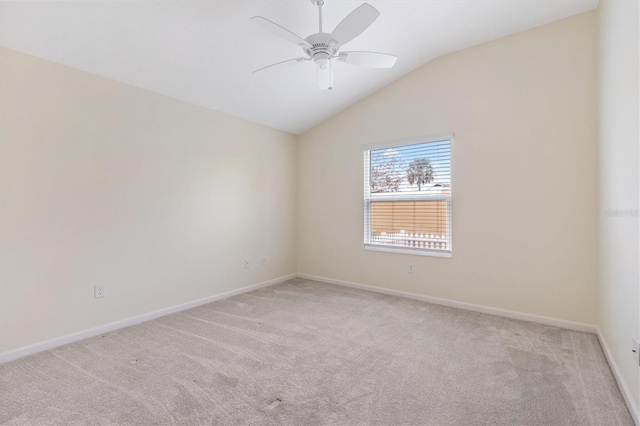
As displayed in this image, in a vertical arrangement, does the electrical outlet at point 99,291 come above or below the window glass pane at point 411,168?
below

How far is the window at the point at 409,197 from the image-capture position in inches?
144

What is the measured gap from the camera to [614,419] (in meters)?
1.66

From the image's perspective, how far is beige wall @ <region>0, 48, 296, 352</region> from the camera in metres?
2.35

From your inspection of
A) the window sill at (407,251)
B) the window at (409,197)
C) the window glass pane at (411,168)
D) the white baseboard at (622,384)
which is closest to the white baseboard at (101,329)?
the window sill at (407,251)

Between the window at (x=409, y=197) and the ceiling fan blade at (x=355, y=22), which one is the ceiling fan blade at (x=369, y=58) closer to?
the ceiling fan blade at (x=355, y=22)

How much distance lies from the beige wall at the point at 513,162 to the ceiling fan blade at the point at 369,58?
4.92 ft

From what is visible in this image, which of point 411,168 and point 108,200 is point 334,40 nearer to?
point 411,168

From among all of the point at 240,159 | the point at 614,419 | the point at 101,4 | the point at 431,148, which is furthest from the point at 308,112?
the point at 614,419

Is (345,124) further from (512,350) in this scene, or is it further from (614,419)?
(614,419)

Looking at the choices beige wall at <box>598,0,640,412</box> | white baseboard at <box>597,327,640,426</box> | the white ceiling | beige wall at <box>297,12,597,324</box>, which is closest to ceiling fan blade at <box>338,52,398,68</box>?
the white ceiling

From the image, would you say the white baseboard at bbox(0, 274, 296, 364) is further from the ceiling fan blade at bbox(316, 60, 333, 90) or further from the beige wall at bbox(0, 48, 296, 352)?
the ceiling fan blade at bbox(316, 60, 333, 90)

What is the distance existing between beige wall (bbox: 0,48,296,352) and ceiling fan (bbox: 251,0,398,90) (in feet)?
5.69

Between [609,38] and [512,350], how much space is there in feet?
8.30

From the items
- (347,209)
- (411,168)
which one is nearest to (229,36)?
(411,168)
